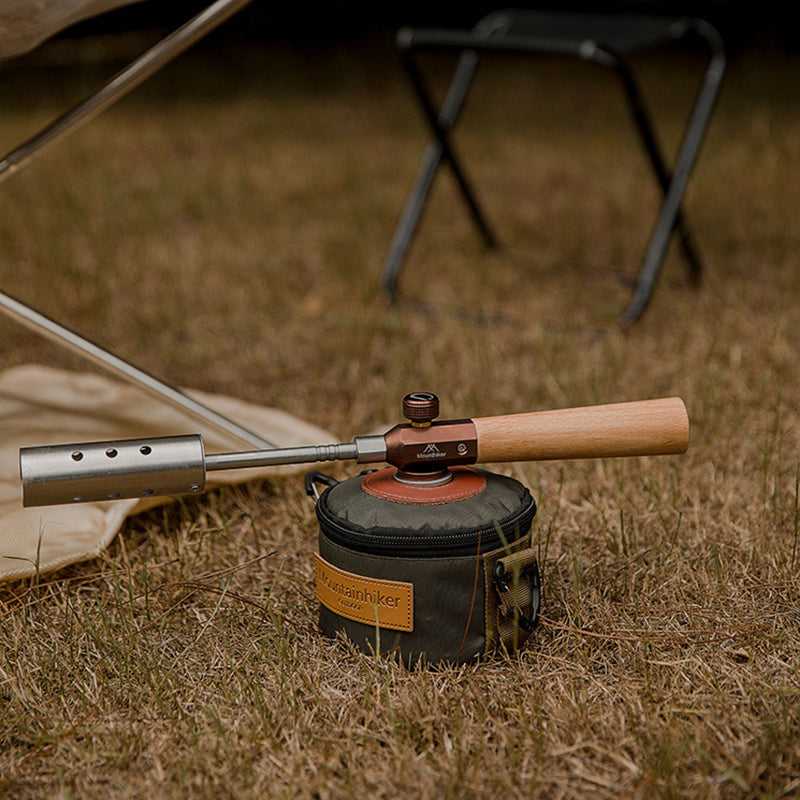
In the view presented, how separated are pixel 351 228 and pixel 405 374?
1.19m

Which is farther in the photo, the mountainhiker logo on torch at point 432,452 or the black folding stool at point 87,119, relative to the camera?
the black folding stool at point 87,119

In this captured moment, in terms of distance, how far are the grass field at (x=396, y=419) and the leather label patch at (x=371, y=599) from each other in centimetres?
6

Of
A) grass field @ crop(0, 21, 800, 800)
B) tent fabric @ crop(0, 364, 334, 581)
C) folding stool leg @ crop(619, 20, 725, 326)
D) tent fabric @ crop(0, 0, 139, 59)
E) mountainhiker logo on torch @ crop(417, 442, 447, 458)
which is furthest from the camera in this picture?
folding stool leg @ crop(619, 20, 725, 326)

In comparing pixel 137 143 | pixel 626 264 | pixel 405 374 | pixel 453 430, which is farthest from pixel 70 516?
pixel 137 143

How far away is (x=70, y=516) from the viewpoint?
1536 mm

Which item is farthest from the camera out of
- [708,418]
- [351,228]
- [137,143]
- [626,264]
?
[137,143]

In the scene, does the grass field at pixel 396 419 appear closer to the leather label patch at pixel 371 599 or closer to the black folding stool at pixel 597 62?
the leather label patch at pixel 371 599

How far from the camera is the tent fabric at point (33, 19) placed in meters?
1.33

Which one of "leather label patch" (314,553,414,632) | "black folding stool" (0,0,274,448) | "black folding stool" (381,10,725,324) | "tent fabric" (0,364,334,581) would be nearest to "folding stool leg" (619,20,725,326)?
"black folding stool" (381,10,725,324)

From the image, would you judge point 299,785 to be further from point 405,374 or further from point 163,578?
point 405,374

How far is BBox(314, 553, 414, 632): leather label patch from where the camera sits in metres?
1.20

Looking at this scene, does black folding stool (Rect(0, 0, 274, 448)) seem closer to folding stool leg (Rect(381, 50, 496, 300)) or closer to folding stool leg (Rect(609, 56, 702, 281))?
folding stool leg (Rect(609, 56, 702, 281))

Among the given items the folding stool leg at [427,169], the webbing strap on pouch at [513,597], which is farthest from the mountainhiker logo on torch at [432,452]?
the folding stool leg at [427,169]

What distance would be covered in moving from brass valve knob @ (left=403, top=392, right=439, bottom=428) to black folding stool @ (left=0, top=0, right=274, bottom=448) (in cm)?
42
